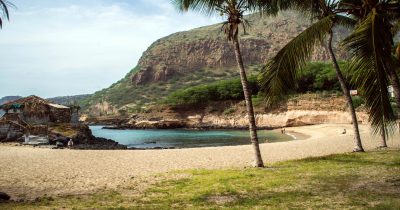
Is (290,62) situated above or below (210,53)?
below

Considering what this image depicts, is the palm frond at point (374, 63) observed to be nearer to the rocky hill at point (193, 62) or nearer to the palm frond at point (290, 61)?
the palm frond at point (290, 61)

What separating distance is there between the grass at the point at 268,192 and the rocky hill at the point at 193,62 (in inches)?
5270

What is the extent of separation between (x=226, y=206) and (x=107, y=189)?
4606 mm

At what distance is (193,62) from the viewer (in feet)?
530

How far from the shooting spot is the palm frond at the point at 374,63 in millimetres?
6242

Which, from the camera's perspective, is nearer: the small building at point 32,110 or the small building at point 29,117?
the small building at point 29,117

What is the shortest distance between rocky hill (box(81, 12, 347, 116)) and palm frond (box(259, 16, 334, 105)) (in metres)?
137

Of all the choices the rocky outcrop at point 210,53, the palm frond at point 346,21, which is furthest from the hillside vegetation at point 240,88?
the rocky outcrop at point 210,53

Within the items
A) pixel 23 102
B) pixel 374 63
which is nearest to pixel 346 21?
pixel 374 63

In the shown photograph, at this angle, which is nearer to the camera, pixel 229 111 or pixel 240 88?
pixel 229 111

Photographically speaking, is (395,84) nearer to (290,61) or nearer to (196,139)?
(290,61)

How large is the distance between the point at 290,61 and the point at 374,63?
1928 mm

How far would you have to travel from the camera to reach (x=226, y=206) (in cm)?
761

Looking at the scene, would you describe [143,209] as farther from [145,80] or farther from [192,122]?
[145,80]
